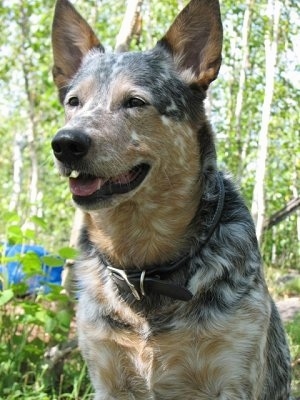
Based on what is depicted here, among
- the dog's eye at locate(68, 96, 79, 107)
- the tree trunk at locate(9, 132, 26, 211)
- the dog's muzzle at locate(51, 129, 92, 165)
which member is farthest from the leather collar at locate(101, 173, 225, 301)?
the tree trunk at locate(9, 132, 26, 211)

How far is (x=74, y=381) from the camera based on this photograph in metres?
4.65

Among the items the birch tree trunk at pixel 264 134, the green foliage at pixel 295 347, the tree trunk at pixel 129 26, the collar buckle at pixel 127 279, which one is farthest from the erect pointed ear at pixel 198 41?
the birch tree trunk at pixel 264 134

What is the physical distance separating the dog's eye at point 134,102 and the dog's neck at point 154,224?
42 cm

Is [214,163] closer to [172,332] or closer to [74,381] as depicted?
[172,332]

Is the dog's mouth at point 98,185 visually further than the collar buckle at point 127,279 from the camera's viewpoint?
No

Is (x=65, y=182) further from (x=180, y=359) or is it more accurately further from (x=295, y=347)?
(x=180, y=359)

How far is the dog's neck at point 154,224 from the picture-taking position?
317cm

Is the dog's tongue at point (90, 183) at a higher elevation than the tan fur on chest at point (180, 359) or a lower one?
higher

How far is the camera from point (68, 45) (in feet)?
12.1

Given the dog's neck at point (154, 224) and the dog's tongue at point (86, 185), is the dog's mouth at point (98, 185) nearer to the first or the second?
the dog's tongue at point (86, 185)

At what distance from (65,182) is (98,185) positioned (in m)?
7.32

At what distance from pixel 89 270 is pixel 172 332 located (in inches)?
27.0

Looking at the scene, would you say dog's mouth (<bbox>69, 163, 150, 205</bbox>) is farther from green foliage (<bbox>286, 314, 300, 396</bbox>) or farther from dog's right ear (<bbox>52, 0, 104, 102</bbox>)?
green foliage (<bbox>286, 314, 300, 396</bbox>)

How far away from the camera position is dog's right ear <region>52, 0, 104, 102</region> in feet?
11.8
